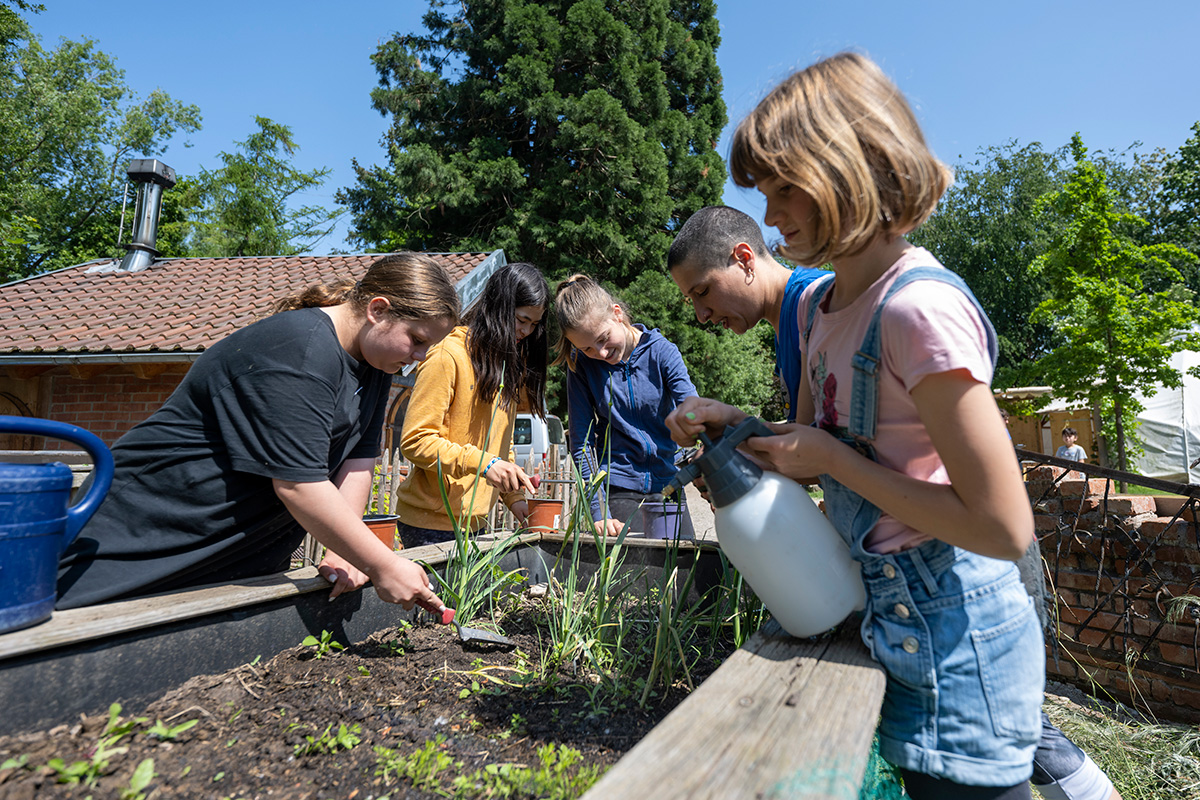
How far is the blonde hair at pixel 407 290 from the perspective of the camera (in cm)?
168

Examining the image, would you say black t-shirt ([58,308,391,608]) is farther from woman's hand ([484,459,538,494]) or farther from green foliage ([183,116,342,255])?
green foliage ([183,116,342,255])

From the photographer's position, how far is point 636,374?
2805 millimetres

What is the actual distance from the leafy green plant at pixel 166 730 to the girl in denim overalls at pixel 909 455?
1.12 meters

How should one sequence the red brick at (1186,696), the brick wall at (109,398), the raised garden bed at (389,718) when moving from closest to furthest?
the raised garden bed at (389,718) → the red brick at (1186,696) → the brick wall at (109,398)

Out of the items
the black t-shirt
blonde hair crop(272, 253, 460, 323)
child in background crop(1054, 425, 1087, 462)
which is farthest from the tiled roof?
child in background crop(1054, 425, 1087, 462)

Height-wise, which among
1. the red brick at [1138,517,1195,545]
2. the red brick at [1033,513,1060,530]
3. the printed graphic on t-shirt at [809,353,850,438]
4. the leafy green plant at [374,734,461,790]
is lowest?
the leafy green plant at [374,734,461,790]

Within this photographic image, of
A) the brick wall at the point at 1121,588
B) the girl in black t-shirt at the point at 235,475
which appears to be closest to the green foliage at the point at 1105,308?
the brick wall at the point at 1121,588

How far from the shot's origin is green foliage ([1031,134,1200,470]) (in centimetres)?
1046

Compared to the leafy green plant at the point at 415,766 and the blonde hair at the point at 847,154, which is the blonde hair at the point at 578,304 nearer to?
the blonde hair at the point at 847,154

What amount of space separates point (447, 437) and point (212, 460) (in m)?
0.99

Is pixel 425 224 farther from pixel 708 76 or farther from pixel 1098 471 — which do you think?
pixel 1098 471

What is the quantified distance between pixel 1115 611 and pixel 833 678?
3133 mm

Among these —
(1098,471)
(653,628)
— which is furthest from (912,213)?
(1098,471)

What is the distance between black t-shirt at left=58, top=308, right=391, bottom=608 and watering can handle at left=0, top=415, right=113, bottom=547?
16cm
